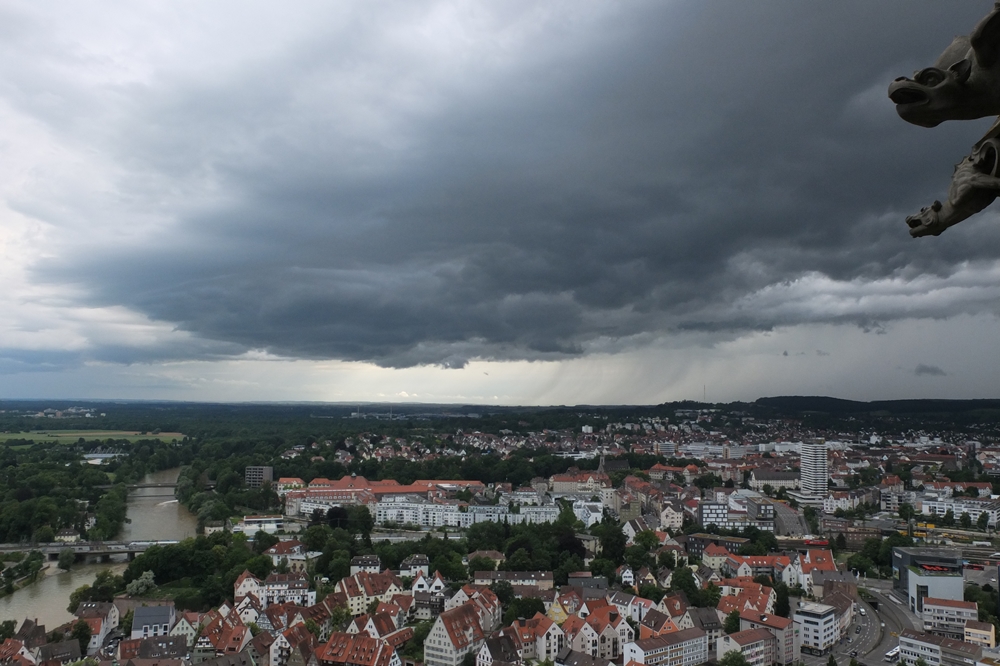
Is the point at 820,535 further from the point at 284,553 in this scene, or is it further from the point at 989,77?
the point at 989,77

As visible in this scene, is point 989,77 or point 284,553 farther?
point 284,553

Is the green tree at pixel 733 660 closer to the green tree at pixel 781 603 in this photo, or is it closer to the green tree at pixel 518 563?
the green tree at pixel 781 603

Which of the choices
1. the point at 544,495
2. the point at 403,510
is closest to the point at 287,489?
the point at 403,510

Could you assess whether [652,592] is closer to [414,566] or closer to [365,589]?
[414,566]

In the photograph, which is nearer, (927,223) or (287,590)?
(927,223)

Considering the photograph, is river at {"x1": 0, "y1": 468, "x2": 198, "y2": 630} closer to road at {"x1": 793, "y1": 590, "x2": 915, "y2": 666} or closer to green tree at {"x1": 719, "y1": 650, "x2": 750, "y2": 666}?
green tree at {"x1": 719, "y1": 650, "x2": 750, "y2": 666}

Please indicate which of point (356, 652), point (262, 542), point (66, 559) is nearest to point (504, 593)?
point (356, 652)

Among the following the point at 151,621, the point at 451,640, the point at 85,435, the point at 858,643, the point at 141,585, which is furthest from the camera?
the point at 85,435
